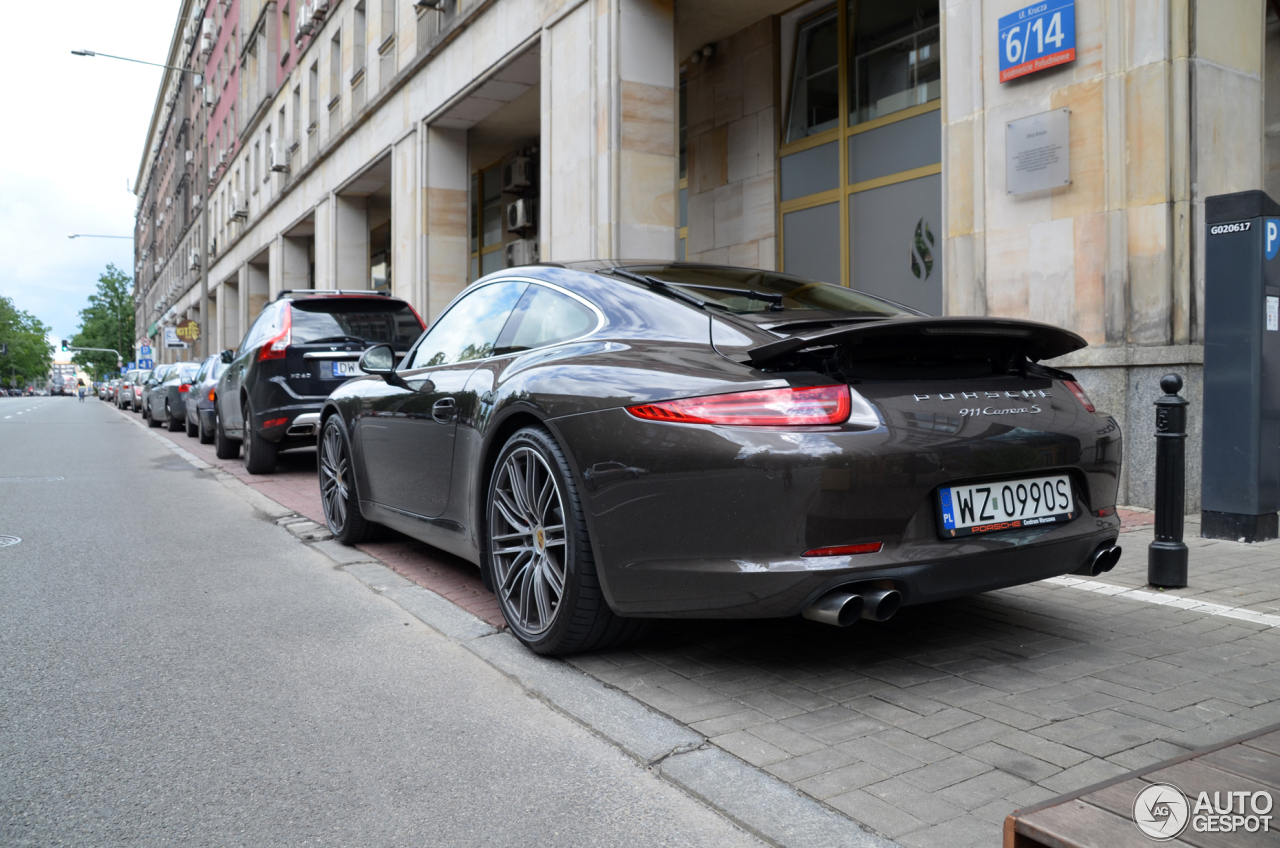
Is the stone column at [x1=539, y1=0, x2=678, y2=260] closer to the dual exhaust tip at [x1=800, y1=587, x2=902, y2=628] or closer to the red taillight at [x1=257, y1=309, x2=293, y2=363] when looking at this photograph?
the red taillight at [x1=257, y1=309, x2=293, y2=363]

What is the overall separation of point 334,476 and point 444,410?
6.39 feet

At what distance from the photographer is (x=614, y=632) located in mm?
3537

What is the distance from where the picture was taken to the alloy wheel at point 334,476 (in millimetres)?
5914

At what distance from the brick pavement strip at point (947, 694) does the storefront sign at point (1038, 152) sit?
3598mm

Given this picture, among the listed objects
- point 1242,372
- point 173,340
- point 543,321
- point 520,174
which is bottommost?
point 1242,372

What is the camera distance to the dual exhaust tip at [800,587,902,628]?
283 cm

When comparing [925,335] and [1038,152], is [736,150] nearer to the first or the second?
[1038,152]

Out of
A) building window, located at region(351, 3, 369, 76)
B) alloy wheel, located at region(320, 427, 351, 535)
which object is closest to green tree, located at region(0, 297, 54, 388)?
building window, located at region(351, 3, 369, 76)

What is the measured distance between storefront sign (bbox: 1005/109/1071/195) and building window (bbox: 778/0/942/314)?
7.44 ft

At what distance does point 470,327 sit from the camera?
4703mm

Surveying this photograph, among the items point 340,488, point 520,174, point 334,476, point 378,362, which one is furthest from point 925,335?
point 520,174

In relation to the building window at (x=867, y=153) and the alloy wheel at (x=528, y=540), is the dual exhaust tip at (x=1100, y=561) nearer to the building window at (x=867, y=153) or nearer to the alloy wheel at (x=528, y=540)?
the alloy wheel at (x=528, y=540)

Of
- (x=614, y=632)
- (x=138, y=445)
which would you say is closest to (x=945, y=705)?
(x=614, y=632)

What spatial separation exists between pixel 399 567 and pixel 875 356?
3177 mm
